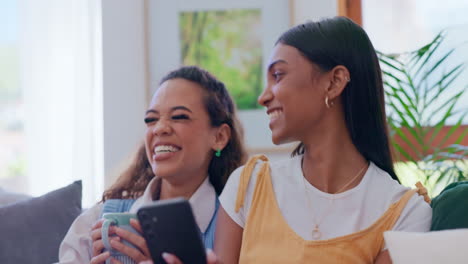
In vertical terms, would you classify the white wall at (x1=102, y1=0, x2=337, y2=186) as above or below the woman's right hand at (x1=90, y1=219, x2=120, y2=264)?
above

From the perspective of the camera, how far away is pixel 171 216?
1252 mm

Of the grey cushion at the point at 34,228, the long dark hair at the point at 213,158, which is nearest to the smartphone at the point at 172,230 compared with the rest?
the long dark hair at the point at 213,158

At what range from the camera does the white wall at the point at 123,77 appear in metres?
3.19

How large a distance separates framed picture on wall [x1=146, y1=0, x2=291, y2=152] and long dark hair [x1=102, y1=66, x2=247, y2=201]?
104cm

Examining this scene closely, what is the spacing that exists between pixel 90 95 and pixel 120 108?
0.18 metres

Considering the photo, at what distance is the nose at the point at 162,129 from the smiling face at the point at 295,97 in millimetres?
405

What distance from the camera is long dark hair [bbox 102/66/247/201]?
Answer: 202 cm

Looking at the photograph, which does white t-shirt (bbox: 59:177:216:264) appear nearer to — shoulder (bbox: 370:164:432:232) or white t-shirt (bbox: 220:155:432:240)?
white t-shirt (bbox: 220:155:432:240)

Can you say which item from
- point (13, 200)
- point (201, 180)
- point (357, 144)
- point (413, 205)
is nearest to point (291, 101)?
point (357, 144)

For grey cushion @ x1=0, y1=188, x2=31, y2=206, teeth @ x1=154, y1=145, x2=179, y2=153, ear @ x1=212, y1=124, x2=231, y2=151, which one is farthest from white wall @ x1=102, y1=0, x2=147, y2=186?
teeth @ x1=154, y1=145, x2=179, y2=153

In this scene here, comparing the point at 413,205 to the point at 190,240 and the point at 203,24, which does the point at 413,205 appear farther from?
the point at 203,24

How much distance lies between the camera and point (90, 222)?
77.4 inches

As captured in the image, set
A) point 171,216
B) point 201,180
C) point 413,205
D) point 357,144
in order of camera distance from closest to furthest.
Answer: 1. point 171,216
2. point 413,205
3. point 357,144
4. point 201,180

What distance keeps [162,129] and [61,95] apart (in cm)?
153
